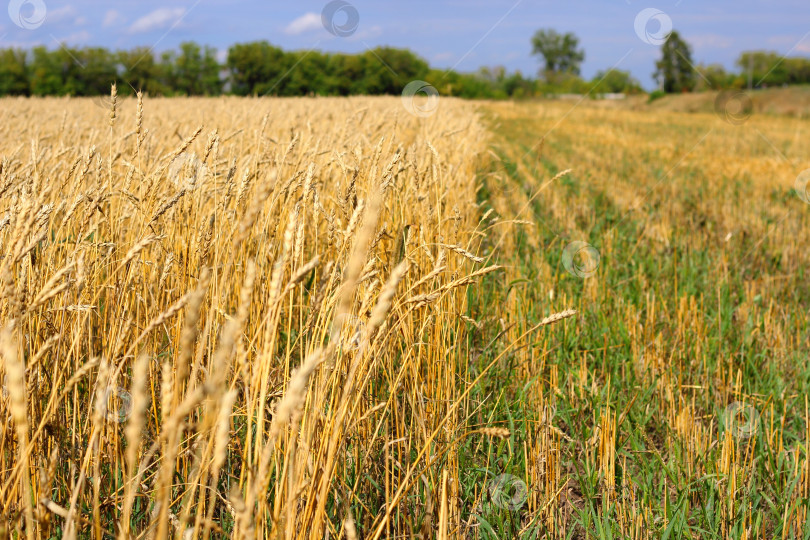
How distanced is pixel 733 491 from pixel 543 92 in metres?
80.2

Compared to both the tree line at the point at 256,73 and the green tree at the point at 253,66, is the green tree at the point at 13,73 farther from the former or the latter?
the green tree at the point at 253,66

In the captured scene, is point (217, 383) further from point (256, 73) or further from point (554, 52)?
point (554, 52)

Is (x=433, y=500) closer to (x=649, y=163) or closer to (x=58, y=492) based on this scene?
(x=58, y=492)

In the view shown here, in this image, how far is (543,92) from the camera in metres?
77.2

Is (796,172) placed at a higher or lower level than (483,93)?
lower

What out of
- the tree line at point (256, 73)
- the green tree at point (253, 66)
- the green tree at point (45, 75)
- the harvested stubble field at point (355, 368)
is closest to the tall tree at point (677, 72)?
the tree line at point (256, 73)

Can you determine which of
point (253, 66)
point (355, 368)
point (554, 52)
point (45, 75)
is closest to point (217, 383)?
point (355, 368)

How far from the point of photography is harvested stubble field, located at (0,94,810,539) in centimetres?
111

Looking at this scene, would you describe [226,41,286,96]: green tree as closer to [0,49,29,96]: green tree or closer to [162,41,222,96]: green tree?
[162,41,222,96]: green tree

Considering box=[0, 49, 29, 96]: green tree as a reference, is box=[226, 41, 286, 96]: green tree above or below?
above

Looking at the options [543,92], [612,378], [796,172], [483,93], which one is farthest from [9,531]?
[543,92]

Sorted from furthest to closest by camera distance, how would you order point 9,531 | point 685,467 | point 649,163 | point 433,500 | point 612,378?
point 649,163
point 612,378
point 685,467
point 433,500
point 9,531

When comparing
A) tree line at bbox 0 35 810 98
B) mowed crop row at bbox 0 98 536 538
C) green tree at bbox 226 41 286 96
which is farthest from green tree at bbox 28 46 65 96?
mowed crop row at bbox 0 98 536 538

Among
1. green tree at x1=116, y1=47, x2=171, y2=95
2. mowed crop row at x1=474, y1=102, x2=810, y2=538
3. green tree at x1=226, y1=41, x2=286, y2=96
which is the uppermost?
green tree at x1=226, y1=41, x2=286, y2=96
